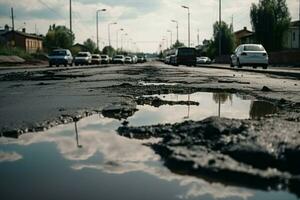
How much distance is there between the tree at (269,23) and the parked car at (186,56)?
2819 cm

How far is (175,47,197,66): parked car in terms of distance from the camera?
42344 mm

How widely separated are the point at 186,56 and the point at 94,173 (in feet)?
131

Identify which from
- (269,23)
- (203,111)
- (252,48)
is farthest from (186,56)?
(203,111)

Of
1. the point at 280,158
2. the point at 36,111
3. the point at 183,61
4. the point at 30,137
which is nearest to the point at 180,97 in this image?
the point at 36,111

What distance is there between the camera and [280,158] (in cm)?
342

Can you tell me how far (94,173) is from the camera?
3324mm

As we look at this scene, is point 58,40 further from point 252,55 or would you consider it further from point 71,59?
point 252,55

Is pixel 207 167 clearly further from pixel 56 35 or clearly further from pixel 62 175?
pixel 56 35

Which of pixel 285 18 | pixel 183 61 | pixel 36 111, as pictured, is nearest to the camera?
pixel 36 111

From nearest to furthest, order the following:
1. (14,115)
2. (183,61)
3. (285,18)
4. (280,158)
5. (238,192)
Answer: (238,192) → (280,158) → (14,115) → (183,61) → (285,18)

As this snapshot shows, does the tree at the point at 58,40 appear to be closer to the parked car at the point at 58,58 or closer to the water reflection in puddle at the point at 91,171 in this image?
the parked car at the point at 58,58

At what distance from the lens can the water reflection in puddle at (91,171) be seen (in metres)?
2.84

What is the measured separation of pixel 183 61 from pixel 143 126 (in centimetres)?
3810

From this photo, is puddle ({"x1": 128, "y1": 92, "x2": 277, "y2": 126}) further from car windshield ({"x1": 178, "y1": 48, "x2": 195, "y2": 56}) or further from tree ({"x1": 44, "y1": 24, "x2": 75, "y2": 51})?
tree ({"x1": 44, "y1": 24, "x2": 75, "y2": 51})
